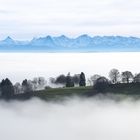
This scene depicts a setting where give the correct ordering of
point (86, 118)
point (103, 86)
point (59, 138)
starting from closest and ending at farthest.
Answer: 1. point (59, 138)
2. point (86, 118)
3. point (103, 86)

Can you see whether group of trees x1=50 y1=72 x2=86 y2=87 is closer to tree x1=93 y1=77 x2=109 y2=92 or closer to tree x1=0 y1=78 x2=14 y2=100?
tree x1=93 y1=77 x2=109 y2=92

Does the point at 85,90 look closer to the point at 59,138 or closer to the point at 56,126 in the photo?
the point at 56,126

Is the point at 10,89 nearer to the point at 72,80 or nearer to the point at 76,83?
the point at 72,80

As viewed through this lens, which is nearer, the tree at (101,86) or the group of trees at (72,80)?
the tree at (101,86)

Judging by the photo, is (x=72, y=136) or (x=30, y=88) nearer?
(x=72, y=136)

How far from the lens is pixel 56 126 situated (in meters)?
102

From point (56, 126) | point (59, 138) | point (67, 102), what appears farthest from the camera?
point (67, 102)

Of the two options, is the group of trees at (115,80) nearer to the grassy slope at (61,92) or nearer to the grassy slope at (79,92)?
the grassy slope at (79,92)

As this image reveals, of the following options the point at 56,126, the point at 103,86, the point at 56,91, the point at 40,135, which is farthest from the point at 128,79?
the point at 40,135

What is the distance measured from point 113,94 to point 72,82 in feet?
85.0

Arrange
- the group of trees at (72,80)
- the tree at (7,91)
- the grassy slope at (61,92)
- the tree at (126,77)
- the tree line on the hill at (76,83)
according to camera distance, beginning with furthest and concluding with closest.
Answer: the group of trees at (72,80)
the tree at (126,77)
the tree line on the hill at (76,83)
the tree at (7,91)
the grassy slope at (61,92)

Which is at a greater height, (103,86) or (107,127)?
(103,86)

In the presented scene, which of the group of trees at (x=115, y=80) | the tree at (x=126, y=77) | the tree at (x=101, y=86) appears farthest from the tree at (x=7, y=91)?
the tree at (x=126, y=77)

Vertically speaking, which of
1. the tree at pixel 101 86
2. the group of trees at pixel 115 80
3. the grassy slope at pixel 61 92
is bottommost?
the grassy slope at pixel 61 92
